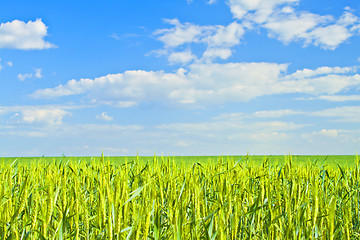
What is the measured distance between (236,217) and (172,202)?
595mm

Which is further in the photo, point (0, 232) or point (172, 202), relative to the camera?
point (172, 202)

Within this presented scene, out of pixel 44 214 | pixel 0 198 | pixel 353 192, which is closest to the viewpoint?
pixel 44 214

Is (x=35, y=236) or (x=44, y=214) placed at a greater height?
(x=44, y=214)

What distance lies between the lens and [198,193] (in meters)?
2.49

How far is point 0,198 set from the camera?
114 inches

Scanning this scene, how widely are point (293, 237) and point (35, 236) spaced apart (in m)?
1.84

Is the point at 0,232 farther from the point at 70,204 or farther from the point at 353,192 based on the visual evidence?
the point at 353,192

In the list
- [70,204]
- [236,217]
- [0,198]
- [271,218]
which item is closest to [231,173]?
[271,218]

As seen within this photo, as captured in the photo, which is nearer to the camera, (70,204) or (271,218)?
(70,204)

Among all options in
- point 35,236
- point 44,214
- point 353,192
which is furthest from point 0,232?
point 353,192

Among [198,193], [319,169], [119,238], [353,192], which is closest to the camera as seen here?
[119,238]

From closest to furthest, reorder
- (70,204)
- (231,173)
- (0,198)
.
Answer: (70,204) → (0,198) → (231,173)

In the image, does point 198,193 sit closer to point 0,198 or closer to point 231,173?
point 231,173

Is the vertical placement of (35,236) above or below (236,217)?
below
